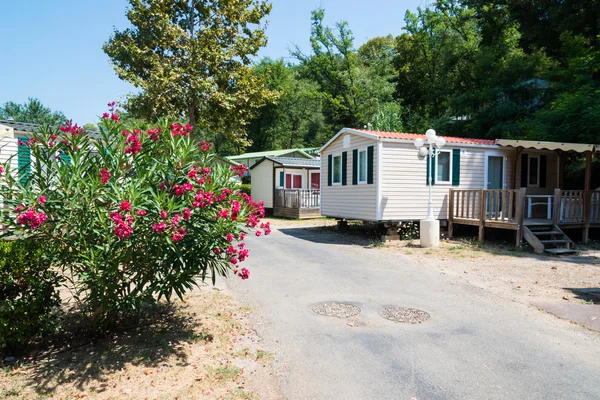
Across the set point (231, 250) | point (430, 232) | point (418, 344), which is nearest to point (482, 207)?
point (430, 232)

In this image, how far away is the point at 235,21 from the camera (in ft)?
69.1

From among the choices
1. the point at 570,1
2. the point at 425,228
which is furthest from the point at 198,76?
the point at 570,1

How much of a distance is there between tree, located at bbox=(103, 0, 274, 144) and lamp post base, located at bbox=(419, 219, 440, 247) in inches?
489

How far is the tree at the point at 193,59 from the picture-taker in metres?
19.1

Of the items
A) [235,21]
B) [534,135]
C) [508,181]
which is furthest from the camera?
[235,21]

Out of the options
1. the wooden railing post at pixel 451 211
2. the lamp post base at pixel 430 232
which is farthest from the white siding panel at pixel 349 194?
the wooden railing post at pixel 451 211

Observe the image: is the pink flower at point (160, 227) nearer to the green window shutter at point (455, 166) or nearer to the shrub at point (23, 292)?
the shrub at point (23, 292)

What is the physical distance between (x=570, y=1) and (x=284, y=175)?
56.3 feet

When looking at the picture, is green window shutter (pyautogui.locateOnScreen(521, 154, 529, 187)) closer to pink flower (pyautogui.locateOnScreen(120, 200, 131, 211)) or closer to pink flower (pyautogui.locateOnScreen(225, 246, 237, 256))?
pink flower (pyautogui.locateOnScreen(225, 246, 237, 256))

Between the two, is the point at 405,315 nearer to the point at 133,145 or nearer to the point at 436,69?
the point at 133,145

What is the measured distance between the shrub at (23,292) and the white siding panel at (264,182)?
18267 millimetres

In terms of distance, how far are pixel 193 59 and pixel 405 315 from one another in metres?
18.0

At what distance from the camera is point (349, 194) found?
13805 mm

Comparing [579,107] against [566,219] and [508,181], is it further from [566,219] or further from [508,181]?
[566,219]
